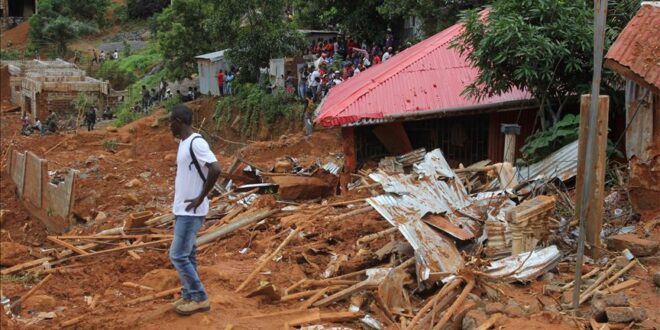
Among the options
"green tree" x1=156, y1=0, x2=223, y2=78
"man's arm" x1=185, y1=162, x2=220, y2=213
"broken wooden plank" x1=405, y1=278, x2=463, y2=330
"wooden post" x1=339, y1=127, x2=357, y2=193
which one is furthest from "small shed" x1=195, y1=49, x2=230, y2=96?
"man's arm" x1=185, y1=162, x2=220, y2=213

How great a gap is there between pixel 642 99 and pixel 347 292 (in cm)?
508

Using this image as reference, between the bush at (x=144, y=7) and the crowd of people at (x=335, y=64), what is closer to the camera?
the crowd of people at (x=335, y=64)

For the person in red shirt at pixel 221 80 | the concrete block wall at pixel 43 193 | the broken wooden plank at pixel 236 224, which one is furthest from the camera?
the person in red shirt at pixel 221 80

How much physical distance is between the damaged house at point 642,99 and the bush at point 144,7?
47.9 meters

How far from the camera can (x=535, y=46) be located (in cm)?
1083

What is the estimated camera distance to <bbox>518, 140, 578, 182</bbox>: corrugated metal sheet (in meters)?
10.2

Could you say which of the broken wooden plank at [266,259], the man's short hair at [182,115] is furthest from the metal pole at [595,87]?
the man's short hair at [182,115]

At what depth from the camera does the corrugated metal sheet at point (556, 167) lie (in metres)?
10.2

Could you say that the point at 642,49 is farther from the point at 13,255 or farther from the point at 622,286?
the point at 13,255

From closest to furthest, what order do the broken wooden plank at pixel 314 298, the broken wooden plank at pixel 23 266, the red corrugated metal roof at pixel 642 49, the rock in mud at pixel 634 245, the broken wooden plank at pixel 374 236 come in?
the broken wooden plank at pixel 314 298 < the rock in mud at pixel 634 245 < the broken wooden plank at pixel 23 266 < the broken wooden plank at pixel 374 236 < the red corrugated metal roof at pixel 642 49

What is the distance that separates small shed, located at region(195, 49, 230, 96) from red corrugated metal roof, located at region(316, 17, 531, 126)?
48.4ft

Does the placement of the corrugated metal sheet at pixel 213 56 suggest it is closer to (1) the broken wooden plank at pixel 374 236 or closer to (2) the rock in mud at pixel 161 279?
(1) the broken wooden plank at pixel 374 236

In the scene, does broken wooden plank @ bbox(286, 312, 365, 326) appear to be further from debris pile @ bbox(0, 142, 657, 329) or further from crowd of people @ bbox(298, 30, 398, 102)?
crowd of people @ bbox(298, 30, 398, 102)

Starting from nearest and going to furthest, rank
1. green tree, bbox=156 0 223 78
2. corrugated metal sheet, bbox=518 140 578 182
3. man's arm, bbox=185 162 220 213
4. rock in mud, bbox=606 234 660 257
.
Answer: man's arm, bbox=185 162 220 213 → rock in mud, bbox=606 234 660 257 → corrugated metal sheet, bbox=518 140 578 182 → green tree, bbox=156 0 223 78
